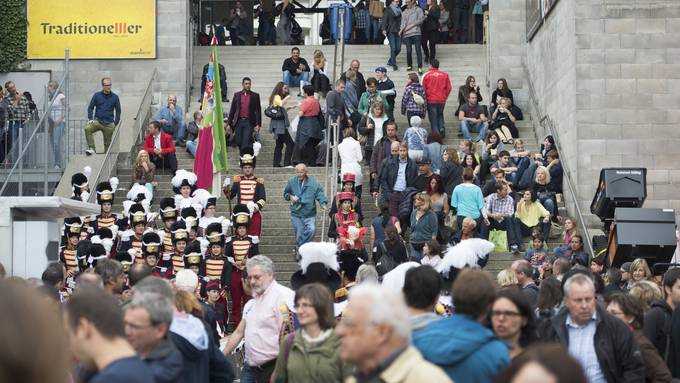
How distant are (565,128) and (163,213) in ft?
28.0

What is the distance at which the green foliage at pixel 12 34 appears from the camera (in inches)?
1298

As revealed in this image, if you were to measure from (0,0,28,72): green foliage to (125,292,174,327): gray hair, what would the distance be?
1047 inches

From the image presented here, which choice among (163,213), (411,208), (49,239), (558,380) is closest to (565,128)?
(411,208)

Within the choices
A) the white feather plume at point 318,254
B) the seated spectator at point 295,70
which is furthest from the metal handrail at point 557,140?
the white feather plume at point 318,254

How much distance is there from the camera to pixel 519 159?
82.4 ft

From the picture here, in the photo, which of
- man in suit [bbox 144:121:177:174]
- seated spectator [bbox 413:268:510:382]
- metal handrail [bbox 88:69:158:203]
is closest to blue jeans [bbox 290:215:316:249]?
metal handrail [bbox 88:69:158:203]

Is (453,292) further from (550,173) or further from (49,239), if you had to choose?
(550,173)

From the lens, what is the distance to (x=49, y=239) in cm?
1466

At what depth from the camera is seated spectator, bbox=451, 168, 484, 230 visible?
72.0ft

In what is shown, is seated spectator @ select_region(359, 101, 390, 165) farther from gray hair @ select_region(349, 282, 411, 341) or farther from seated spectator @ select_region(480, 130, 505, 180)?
gray hair @ select_region(349, 282, 411, 341)

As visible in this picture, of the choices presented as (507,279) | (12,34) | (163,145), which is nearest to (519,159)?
(163,145)

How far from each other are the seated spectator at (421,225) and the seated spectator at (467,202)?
3.13 feet

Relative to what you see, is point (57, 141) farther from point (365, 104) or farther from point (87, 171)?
point (365, 104)

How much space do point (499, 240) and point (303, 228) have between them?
9.79ft
